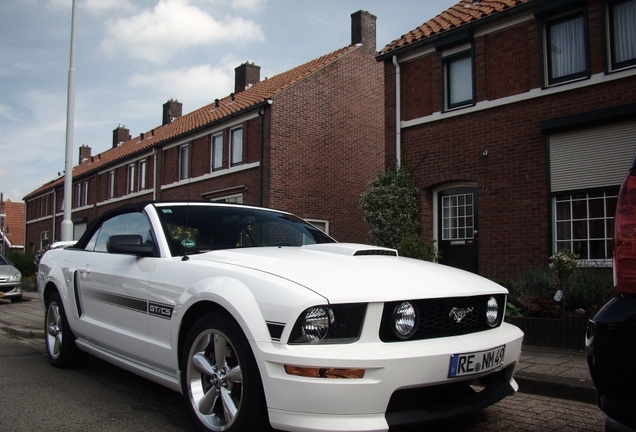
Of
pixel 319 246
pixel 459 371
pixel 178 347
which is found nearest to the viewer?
pixel 459 371

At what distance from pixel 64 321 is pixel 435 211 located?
880 cm

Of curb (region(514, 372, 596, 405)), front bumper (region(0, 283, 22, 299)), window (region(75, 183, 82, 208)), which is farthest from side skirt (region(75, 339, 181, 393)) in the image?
window (region(75, 183, 82, 208))

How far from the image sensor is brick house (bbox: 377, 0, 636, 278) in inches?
387

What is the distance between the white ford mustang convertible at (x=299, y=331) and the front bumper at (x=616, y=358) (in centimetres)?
93

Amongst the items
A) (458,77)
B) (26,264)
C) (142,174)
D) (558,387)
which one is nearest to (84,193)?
(142,174)

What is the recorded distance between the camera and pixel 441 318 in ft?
10.5

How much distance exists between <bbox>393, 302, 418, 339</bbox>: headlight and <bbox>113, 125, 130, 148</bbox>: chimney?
4166 centimetres

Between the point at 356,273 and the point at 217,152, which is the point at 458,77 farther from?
the point at 217,152

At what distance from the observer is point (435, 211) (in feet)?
41.6

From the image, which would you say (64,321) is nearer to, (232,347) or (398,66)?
(232,347)

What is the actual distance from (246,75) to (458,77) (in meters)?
17.4

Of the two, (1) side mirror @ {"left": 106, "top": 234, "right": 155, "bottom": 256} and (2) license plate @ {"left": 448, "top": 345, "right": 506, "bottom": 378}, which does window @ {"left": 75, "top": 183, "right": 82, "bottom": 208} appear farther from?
(2) license plate @ {"left": 448, "top": 345, "right": 506, "bottom": 378}

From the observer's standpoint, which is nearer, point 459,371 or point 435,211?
point 459,371

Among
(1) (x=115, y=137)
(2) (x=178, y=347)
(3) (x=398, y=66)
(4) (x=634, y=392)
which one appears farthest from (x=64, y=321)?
(1) (x=115, y=137)
